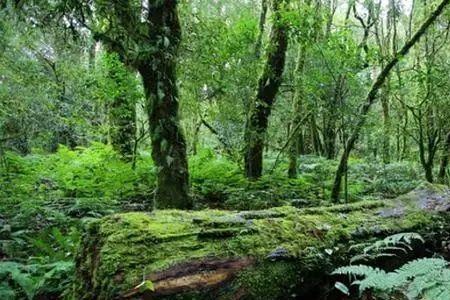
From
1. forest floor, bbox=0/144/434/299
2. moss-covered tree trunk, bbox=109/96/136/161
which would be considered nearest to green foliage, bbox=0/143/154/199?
forest floor, bbox=0/144/434/299

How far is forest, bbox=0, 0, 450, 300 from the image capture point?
260 centimetres

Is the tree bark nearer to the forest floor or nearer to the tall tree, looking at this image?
the forest floor

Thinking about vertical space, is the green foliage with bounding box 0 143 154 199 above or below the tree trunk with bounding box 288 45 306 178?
below

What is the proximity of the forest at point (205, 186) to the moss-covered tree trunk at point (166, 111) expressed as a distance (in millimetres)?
17

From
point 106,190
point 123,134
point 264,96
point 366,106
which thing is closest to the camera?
point 366,106

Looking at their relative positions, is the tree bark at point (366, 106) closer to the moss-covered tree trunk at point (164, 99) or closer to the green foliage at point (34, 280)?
the moss-covered tree trunk at point (164, 99)

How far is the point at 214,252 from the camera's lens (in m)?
2.65

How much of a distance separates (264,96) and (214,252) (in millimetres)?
5465

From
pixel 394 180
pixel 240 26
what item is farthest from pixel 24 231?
pixel 394 180

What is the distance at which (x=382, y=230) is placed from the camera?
3.37 m

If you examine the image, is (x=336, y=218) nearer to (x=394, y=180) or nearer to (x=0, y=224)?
(x=0, y=224)

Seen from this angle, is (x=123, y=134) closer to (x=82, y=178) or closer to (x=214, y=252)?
(x=82, y=178)

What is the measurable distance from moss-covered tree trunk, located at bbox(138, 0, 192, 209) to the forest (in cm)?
2

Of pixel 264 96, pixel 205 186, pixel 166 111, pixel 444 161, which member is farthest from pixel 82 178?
pixel 444 161
